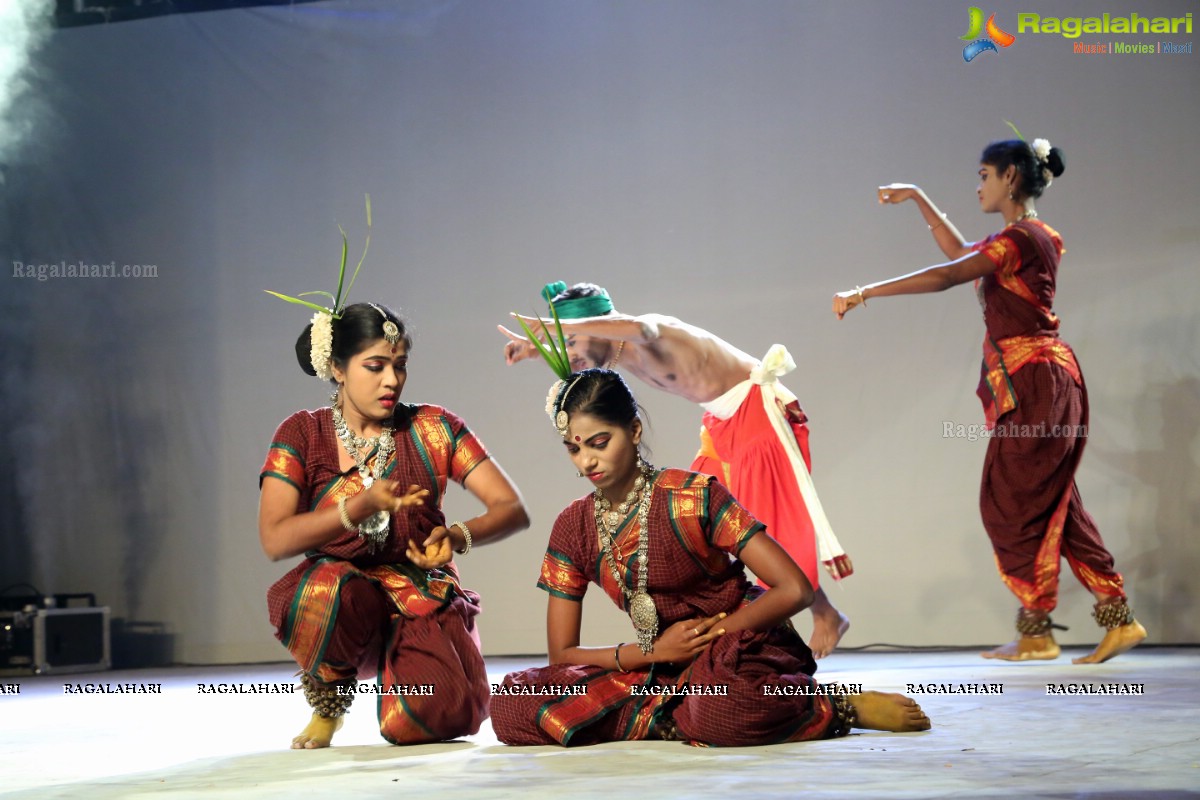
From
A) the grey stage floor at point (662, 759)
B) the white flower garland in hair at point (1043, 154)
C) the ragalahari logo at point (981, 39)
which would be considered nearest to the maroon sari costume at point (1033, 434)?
the white flower garland in hair at point (1043, 154)

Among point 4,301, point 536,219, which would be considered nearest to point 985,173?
point 536,219

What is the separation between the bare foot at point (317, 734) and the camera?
2799 millimetres

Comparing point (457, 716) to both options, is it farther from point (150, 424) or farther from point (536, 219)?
point (150, 424)

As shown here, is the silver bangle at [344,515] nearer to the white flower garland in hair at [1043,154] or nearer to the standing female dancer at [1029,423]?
the standing female dancer at [1029,423]

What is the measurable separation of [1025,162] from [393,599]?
277 cm

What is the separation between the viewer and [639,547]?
8.86 ft

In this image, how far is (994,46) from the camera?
5273 millimetres

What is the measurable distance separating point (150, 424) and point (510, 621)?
191cm

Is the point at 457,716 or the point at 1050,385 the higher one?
the point at 1050,385

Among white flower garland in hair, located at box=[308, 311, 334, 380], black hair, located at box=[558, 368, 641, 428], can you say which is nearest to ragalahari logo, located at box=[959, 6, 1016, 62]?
black hair, located at box=[558, 368, 641, 428]

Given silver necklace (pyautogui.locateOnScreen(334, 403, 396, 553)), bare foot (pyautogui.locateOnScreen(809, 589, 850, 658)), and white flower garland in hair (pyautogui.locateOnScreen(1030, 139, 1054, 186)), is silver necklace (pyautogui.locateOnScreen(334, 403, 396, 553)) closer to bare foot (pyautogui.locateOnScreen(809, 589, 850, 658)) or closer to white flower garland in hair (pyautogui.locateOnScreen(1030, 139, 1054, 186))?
bare foot (pyautogui.locateOnScreen(809, 589, 850, 658))

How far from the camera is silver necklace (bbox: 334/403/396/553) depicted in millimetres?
2846

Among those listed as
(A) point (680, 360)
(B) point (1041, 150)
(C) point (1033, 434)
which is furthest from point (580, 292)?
(B) point (1041, 150)

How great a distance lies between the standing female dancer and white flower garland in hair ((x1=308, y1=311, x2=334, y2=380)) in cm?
195
